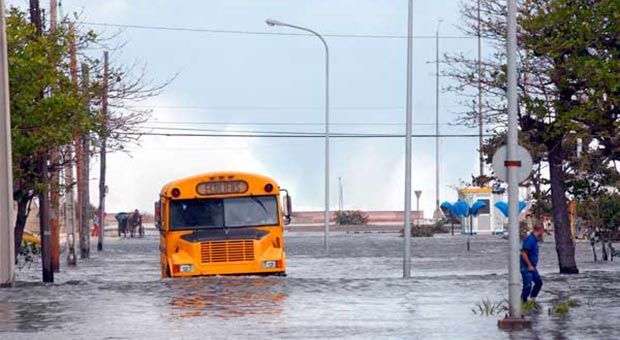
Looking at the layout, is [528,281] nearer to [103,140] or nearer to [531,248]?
[531,248]

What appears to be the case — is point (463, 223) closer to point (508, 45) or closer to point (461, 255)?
point (461, 255)

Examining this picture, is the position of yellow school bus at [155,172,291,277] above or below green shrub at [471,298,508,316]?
above

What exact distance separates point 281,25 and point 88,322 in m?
37.9

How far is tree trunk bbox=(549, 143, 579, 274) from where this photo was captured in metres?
40.7

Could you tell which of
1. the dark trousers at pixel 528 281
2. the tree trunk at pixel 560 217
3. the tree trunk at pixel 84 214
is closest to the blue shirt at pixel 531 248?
the dark trousers at pixel 528 281

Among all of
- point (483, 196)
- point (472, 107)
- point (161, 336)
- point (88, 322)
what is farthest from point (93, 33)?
point (483, 196)

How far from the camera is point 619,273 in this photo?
40.7 meters

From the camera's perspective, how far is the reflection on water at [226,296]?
2683cm

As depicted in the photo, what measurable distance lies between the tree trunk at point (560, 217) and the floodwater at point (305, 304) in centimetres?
73

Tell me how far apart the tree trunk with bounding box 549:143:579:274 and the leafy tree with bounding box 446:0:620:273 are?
0.08 feet

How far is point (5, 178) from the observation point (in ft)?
114

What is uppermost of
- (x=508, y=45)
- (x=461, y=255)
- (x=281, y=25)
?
(x=281, y=25)

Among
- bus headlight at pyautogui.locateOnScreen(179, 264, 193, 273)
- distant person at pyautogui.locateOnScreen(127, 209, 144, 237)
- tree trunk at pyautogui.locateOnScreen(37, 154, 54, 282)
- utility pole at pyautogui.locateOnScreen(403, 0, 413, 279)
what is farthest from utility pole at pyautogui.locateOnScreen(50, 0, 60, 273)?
distant person at pyautogui.locateOnScreen(127, 209, 144, 237)

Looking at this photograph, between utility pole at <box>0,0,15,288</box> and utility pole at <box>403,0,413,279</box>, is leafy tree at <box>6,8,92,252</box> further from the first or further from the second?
utility pole at <box>403,0,413,279</box>
